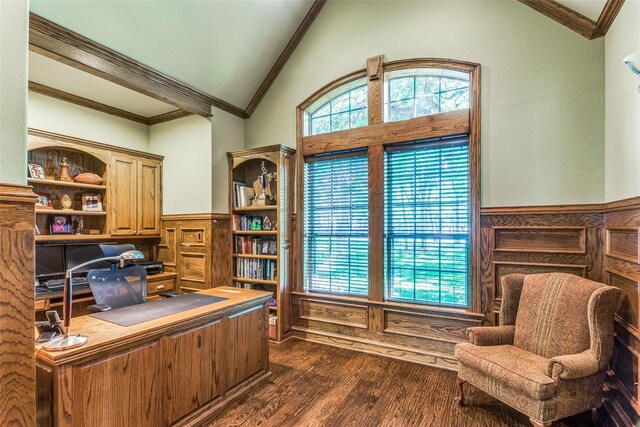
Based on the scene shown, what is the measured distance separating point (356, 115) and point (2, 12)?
298cm

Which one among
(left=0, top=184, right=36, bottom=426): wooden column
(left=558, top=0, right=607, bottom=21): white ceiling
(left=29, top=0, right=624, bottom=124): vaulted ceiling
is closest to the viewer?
(left=0, top=184, right=36, bottom=426): wooden column

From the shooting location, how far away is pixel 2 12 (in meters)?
1.31

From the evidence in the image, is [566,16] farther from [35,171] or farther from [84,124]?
[35,171]

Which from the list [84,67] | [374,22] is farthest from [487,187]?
[84,67]

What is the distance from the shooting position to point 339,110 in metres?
3.86

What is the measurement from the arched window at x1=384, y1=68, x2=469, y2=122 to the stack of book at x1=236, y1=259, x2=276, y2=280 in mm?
2197

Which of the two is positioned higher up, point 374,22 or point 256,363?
point 374,22

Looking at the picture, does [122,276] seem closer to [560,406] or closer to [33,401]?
[33,401]

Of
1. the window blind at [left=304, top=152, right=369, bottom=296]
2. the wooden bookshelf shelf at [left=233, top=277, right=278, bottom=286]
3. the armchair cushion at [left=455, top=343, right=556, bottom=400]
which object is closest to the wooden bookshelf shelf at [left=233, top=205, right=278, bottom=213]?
the window blind at [left=304, top=152, right=369, bottom=296]

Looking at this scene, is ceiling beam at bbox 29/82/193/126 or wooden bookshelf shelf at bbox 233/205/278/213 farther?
wooden bookshelf shelf at bbox 233/205/278/213

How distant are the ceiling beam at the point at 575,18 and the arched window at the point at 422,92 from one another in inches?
29.2

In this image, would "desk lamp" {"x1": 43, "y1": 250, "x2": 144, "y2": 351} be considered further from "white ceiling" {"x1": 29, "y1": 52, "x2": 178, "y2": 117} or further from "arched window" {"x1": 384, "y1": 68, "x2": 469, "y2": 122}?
"arched window" {"x1": 384, "y1": 68, "x2": 469, "y2": 122}

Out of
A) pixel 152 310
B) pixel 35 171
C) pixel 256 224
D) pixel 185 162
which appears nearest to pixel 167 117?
pixel 185 162

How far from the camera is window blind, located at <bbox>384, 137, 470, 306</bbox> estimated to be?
315 centimetres
